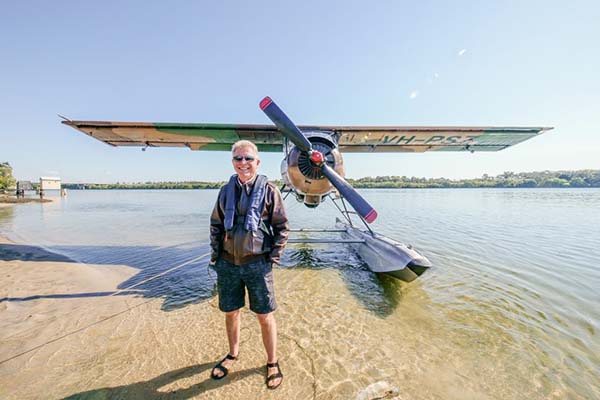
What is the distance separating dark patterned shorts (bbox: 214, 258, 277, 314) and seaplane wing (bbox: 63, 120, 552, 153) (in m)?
4.84

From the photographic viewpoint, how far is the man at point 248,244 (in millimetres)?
1935

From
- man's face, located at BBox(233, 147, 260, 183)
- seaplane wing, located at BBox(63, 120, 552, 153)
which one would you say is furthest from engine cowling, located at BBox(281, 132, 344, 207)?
man's face, located at BBox(233, 147, 260, 183)

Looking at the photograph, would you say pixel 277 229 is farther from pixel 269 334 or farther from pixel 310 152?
pixel 310 152

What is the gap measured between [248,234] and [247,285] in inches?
18.9

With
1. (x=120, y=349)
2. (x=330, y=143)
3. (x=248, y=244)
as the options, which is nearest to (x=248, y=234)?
(x=248, y=244)

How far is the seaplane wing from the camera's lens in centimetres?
620

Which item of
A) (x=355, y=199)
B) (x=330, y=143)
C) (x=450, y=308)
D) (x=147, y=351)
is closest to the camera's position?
(x=147, y=351)

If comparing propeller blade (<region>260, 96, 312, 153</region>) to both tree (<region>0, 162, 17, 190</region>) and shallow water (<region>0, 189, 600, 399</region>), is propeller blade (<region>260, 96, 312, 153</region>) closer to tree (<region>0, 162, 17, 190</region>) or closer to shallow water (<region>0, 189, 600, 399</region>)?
shallow water (<region>0, 189, 600, 399</region>)

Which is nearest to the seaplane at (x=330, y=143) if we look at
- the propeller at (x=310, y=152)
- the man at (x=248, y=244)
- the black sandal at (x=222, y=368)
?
the propeller at (x=310, y=152)

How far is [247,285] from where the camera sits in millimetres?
1994

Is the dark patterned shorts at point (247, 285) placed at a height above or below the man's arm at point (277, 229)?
below

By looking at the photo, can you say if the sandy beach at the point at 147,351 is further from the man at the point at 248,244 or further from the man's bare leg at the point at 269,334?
the man at the point at 248,244

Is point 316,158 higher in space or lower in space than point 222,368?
higher

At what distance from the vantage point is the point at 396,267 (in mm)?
4008
